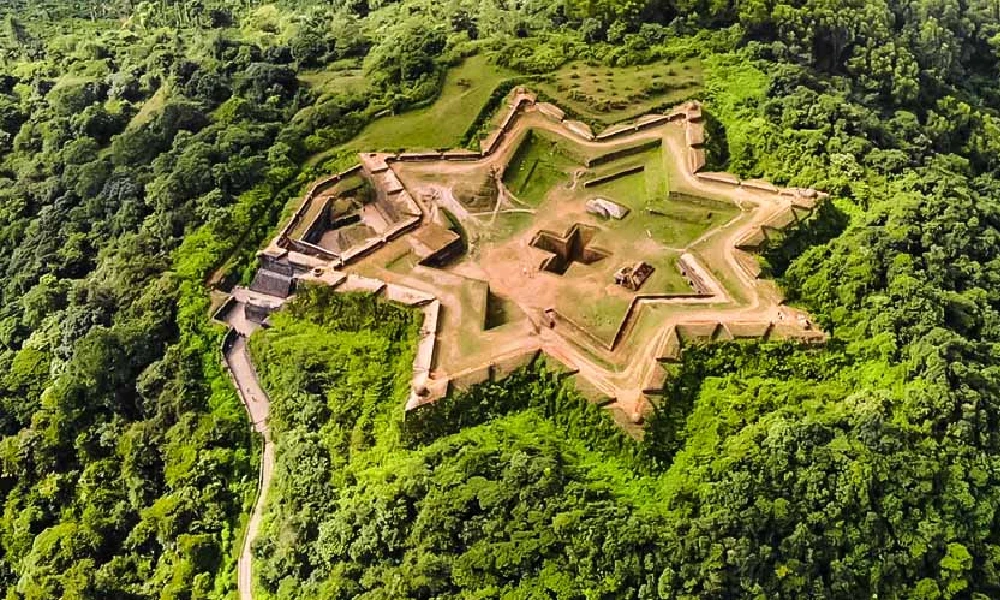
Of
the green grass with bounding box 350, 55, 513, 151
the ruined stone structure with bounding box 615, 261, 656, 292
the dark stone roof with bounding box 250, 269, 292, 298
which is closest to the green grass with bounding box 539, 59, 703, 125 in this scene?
the green grass with bounding box 350, 55, 513, 151

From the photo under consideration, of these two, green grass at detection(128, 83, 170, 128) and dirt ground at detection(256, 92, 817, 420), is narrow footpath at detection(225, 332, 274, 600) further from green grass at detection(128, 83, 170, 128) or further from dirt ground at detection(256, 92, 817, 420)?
green grass at detection(128, 83, 170, 128)

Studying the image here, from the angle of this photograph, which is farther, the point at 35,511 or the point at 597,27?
the point at 597,27

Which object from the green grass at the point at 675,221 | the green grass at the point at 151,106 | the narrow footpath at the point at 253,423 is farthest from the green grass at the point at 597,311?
the green grass at the point at 151,106

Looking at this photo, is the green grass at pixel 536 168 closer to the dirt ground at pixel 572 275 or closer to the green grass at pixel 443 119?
the dirt ground at pixel 572 275

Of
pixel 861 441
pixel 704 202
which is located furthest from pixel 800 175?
pixel 861 441

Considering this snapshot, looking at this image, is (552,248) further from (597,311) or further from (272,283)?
(272,283)

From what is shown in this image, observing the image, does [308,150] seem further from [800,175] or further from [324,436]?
[800,175]
